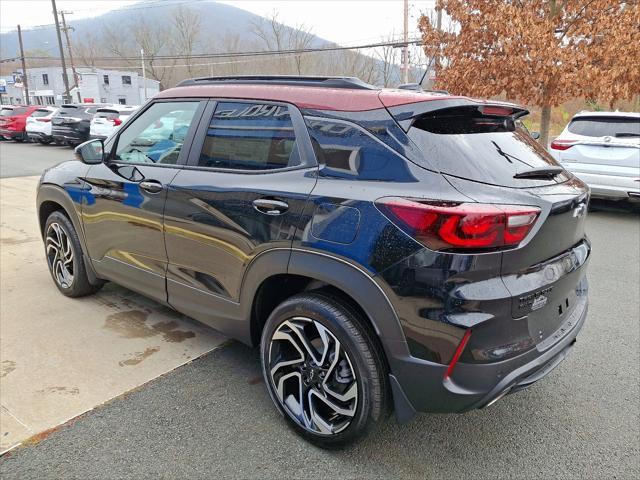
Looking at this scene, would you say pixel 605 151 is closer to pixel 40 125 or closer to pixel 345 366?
pixel 345 366

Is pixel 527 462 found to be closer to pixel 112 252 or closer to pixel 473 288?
pixel 473 288

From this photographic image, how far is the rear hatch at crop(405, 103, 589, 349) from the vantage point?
201 cm

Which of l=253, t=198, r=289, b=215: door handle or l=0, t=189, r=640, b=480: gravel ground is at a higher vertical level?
l=253, t=198, r=289, b=215: door handle

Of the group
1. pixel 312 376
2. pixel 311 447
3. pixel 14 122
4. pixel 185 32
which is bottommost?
pixel 311 447

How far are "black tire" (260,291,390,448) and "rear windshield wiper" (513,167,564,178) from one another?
103 cm

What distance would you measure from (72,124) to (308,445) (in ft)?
63.0

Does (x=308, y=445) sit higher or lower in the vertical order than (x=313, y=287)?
lower

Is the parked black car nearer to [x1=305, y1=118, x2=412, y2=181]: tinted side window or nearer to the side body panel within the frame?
the side body panel

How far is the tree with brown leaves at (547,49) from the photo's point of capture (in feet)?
33.7

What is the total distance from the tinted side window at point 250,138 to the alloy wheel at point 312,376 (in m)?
0.87

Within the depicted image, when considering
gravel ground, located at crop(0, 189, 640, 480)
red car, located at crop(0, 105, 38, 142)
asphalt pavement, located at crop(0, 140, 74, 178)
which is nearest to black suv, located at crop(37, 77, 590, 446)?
gravel ground, located at crop(0, 189, 640, 480)

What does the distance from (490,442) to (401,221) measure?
1.35 metres

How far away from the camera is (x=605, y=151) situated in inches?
297

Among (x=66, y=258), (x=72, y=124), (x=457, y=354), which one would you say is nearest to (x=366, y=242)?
(x=457, y=354)
